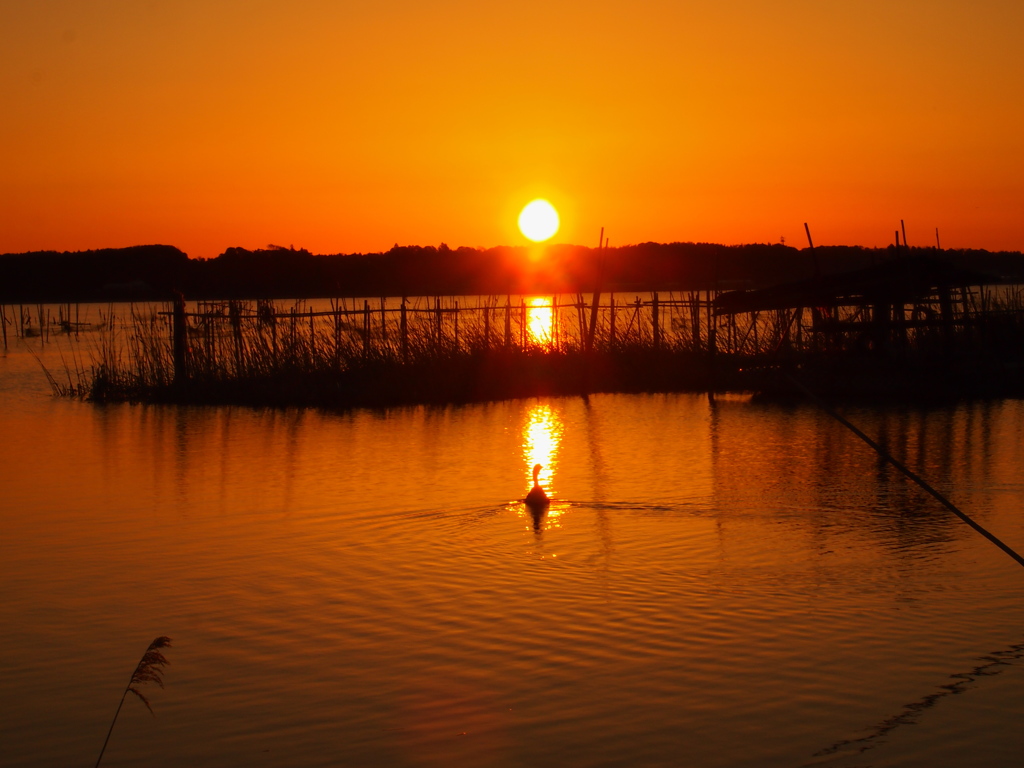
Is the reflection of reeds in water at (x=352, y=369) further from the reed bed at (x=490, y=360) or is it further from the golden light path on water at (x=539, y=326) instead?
the golden light path on water at (x=539, y=326)

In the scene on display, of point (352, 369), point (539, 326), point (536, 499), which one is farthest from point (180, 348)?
point (539, 326)

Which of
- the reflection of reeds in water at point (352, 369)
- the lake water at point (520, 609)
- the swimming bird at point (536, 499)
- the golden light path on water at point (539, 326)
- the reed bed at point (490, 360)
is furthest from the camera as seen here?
the golden light path on water at point (539, 326)

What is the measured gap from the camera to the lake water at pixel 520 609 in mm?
5133

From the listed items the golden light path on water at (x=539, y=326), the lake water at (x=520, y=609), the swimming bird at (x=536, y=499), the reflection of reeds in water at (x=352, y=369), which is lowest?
the lake water at (x=520, y=609)

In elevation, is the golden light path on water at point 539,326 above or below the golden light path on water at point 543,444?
above

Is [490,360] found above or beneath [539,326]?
beneath

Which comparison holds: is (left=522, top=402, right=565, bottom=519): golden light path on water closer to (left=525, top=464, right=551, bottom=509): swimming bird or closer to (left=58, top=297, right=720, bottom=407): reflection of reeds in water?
(left=525, top=464, right=551, bottom=509): swimming bird

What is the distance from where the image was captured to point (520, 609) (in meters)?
7.04

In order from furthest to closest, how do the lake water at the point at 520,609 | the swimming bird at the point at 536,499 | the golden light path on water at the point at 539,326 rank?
1. the golden light path on water at the point at 539,326
2. the swimming bird at the point at 536,499
3. the lake water at the point at 520,609

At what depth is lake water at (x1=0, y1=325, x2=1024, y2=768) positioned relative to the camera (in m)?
5.13

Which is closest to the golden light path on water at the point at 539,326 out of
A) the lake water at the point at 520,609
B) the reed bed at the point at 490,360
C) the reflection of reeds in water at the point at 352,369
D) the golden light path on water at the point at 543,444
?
the reed bed at the point at 490,360

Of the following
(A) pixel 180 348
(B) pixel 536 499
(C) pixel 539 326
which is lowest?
(B) pixel 536 499

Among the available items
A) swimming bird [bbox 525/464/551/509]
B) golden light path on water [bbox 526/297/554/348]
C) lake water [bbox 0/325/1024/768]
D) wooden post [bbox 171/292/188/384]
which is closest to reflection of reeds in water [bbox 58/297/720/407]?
wooden post [bbox 171/292/188/384]

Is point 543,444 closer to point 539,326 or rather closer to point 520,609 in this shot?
point 520,609
